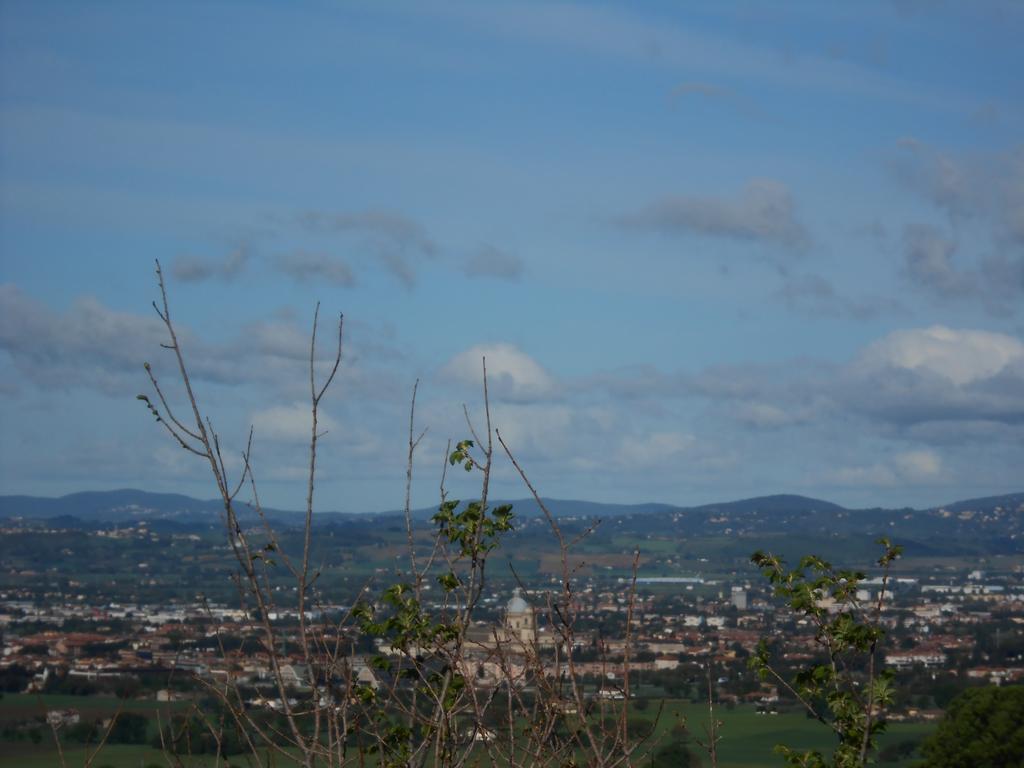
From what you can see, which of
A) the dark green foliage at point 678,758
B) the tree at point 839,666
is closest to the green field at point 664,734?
the dark green foliage at point 678,758

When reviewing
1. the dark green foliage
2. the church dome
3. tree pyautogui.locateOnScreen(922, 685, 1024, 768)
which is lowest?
tree pyautogui.locateOnScreen(922, 685, 1024, 768)

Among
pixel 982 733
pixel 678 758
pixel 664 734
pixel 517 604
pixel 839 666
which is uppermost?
pixel 839 666

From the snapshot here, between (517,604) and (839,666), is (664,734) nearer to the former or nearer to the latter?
(839,666)

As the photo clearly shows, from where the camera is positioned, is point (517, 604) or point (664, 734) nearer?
point (664, 734)

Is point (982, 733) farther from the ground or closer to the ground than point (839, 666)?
closer to the ground

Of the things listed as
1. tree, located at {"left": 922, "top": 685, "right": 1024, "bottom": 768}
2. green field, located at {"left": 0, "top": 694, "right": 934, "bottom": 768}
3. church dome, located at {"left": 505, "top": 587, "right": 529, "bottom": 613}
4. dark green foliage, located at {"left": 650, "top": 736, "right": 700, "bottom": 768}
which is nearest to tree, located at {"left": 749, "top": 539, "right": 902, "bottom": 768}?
green field, located at {"left": 0, "top": 694, "right": 934, "bottom": 768}

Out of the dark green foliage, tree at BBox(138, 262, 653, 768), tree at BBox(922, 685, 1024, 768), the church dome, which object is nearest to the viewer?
tree at BBox(138, 262, 653, 768)

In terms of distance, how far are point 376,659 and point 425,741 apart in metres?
0.49

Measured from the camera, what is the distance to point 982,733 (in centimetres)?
2516

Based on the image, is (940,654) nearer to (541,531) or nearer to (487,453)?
(487,453)

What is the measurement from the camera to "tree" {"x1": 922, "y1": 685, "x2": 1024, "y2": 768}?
24656 mm

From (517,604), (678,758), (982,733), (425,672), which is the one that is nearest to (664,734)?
(425,672)

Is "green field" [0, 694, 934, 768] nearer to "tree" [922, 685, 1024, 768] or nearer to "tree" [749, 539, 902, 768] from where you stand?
"tree" [749, 539, 902, 768]

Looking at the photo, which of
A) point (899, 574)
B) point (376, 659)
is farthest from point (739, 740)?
point (899, 574)
